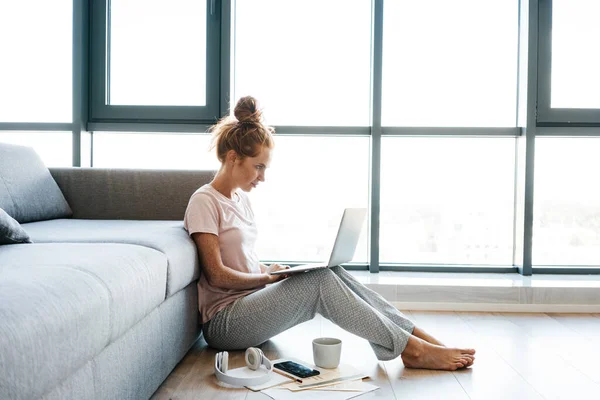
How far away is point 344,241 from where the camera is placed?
2.16 m

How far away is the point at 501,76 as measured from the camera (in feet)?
12.5

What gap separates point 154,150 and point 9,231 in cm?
208

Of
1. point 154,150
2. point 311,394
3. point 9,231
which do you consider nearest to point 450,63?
point 154,150

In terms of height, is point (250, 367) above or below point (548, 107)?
below

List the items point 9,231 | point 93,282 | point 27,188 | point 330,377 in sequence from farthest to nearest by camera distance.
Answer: point 27,188
point 330,377
point 9,231
point 93,282

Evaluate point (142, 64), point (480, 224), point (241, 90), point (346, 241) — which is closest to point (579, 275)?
point (480, 224)

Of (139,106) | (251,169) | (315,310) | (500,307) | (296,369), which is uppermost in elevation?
(139,106)

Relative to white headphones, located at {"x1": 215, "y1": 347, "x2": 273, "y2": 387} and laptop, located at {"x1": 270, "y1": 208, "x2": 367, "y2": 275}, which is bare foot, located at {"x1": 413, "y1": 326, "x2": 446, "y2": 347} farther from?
white headphones, located at {"x1": 215, "y1": 347, "x2": 273, "y2": 387}

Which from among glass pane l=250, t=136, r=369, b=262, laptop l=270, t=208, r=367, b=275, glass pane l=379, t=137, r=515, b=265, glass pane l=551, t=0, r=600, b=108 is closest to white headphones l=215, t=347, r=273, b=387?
laptop l=270, t=208, r=367, b=275

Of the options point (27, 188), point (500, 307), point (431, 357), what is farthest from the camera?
point (500, 307)

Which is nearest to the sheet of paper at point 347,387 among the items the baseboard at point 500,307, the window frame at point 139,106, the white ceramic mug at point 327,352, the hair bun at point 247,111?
the white ceramic mug at point 327,352

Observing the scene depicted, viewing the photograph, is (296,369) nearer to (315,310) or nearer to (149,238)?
(315,310)

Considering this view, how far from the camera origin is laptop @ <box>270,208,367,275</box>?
2.09 metres

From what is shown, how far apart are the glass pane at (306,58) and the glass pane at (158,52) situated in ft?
0.92
